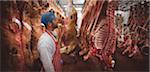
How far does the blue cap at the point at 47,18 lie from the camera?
3154 mm

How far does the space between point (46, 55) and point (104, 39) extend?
0.46 m

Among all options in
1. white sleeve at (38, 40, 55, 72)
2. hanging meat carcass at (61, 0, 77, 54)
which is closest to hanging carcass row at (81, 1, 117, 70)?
hanging meat carcass at (61, 0, 77, 54)

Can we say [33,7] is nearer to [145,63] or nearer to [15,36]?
[15,36]

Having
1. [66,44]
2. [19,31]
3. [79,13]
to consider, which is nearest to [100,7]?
[79,13]

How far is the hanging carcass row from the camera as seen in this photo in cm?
315

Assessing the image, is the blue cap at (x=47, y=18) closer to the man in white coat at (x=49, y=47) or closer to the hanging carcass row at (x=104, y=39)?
the man in white coat at (x=49, y=47)

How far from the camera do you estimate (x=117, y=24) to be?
3150 mm

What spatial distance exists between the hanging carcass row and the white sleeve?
27cm

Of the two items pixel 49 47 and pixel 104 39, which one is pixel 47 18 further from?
pixel 104 39

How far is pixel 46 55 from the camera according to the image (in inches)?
124

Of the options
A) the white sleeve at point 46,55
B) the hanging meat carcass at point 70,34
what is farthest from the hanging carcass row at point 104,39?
the white sleeve at point 46,55

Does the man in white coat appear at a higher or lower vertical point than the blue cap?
lower

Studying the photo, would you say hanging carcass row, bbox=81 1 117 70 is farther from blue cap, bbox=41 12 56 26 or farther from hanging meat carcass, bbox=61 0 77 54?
blue cap, bbox=41 12 56 26

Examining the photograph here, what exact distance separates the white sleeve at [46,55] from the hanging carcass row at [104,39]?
273mm
